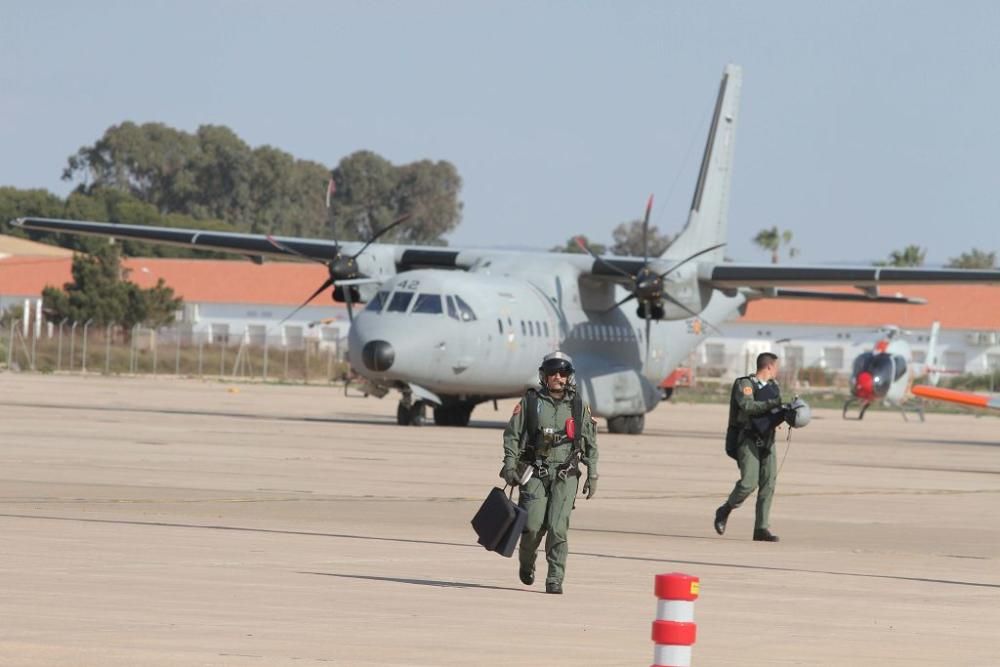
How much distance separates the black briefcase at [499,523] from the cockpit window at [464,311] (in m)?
23.3

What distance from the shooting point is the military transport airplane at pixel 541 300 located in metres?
35.4

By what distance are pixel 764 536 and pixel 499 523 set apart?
225 inches

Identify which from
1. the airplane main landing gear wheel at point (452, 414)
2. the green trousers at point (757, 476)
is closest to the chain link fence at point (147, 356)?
the airplane main landing gear wheel at point (452, 414)

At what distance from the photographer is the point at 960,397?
3397 centimetres

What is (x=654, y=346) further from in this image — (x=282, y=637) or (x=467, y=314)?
(x=282, y=637)

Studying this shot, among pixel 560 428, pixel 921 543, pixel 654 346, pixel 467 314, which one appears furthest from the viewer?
pixel 654 346

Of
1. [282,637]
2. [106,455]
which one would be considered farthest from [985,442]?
[282,637]

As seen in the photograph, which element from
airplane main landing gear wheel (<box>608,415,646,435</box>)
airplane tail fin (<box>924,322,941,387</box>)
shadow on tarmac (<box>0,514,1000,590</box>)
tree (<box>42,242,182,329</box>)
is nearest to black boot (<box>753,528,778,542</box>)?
shadow on tarmac (<box>0,514,1000,590</box>)

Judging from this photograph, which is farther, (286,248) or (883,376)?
(883,376)

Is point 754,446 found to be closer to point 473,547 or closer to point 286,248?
point 473,547

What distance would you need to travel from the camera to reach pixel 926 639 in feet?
36.2

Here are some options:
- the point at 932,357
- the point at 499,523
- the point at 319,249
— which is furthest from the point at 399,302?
the point at 932,357

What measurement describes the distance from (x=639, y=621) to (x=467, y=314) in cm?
2464

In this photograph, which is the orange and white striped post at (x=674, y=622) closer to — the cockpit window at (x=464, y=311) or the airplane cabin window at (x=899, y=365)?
the cockpit window at (x=464, y=311)
